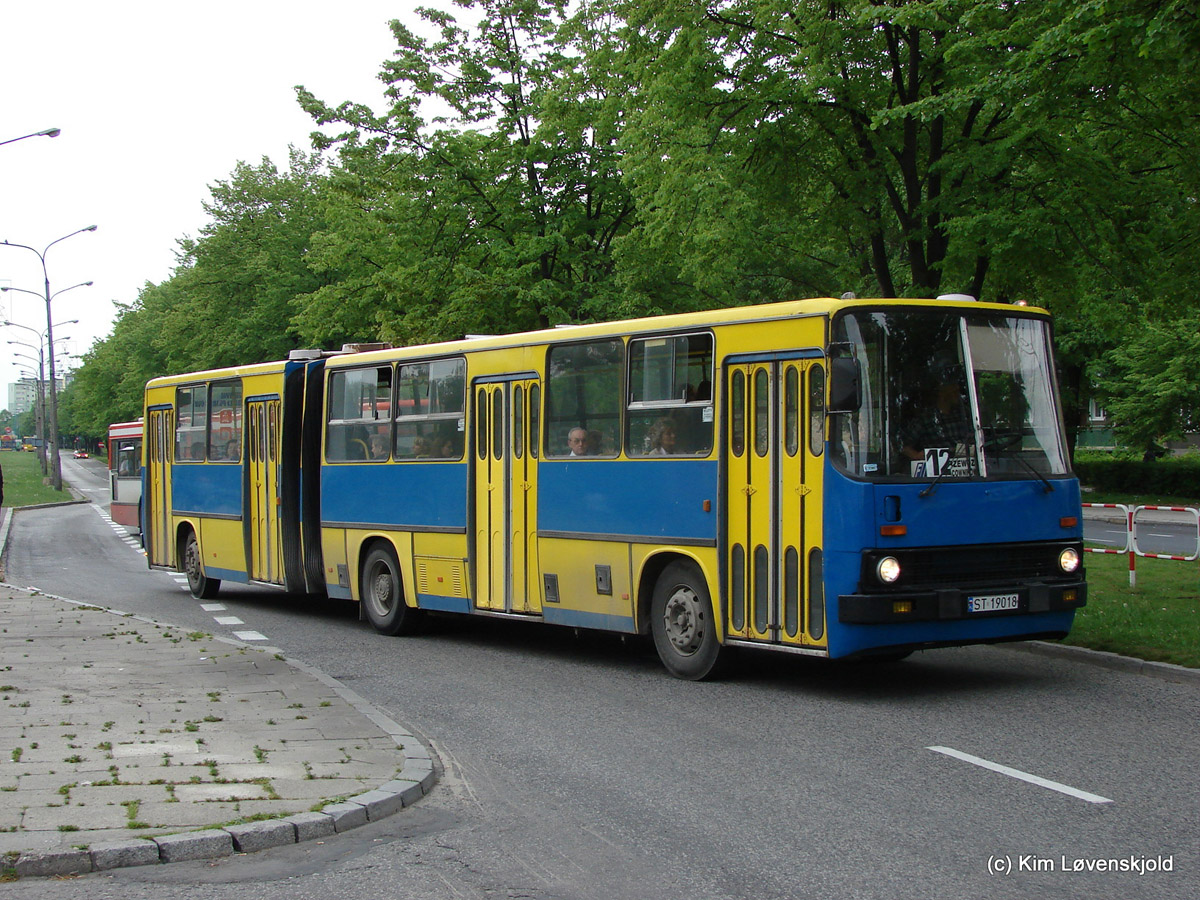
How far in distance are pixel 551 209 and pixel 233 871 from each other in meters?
25.8

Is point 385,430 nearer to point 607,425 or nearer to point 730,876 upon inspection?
point 607,425

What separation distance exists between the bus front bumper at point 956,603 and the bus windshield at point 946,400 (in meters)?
0.85

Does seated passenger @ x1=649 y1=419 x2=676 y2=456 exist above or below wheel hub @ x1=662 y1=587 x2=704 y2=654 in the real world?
above

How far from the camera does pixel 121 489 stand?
1553 inches

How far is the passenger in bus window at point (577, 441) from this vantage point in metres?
12.5

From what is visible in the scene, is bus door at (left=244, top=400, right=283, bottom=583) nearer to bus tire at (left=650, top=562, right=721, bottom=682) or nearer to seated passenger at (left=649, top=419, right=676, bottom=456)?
seated passenger at (left=649, top=419, right=676, bottom=456)

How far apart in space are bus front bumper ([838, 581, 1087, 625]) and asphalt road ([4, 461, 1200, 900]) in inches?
25.0

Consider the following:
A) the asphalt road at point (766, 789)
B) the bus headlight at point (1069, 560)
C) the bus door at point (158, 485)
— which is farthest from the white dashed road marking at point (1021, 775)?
the bus door at point (158, 485)

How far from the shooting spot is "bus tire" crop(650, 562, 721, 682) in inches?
435

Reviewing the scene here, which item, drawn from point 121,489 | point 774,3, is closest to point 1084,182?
point 774,3

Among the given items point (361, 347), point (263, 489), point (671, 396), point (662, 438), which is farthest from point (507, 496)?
point (263, 489)

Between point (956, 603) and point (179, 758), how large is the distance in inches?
214

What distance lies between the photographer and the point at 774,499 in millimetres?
10422

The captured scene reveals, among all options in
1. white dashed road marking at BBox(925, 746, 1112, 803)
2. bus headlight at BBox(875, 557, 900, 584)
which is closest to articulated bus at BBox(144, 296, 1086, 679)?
bus headlight at BBox(875, 557, 900, 584)
